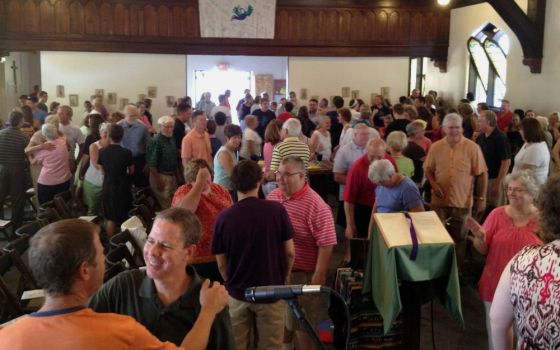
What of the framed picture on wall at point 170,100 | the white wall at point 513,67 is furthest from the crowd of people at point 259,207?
the framed picture on wall at point 170,100

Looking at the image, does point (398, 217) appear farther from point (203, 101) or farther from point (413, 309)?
point (203, 101)

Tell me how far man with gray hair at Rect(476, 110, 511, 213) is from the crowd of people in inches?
0.5

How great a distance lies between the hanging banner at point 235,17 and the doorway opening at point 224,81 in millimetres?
5241

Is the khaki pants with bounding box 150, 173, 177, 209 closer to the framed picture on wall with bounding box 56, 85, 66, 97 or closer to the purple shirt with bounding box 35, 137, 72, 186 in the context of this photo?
the purple shirt with bounding box 35, 137, 72, 186

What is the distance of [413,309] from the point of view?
362cm

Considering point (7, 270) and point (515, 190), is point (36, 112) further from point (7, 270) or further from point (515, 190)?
point (515, 190)

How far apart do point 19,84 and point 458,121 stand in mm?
12785

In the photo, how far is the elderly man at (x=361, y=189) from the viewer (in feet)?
16.4

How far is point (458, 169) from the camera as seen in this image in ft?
18.2

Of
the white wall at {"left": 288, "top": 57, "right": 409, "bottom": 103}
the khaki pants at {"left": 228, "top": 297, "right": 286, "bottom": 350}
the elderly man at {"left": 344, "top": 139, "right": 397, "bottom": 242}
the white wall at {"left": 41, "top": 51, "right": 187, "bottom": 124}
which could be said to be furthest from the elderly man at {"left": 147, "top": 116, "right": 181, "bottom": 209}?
the white wall at {"left": 288, "top": 57, "right": 409, "bottom": 103}

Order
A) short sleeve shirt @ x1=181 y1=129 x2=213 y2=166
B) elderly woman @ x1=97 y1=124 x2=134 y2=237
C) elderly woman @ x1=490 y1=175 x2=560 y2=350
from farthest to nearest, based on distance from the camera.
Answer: short sleeve shirt @ x1=181 y1=129 x2=213 y2=166 < elderly woman @ x1=97 y1=124 x2=134 y2=237 < elderly woman @ x1=490 y1=175 x2=560 y2=350

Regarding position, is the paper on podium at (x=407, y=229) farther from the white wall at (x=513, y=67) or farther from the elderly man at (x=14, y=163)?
the white wall at (x=513, y=67)

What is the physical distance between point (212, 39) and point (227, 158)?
681 centimetres

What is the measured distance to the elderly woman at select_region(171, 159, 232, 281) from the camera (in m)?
3.80
